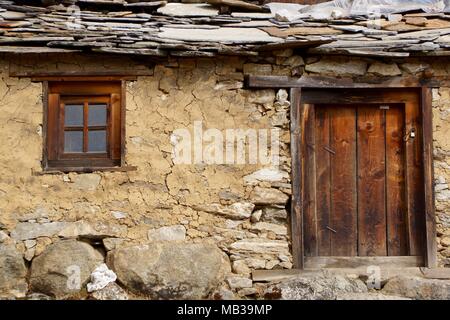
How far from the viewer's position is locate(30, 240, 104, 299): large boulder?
4566mm

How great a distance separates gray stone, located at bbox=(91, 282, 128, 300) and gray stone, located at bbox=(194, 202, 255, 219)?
3.23 ft

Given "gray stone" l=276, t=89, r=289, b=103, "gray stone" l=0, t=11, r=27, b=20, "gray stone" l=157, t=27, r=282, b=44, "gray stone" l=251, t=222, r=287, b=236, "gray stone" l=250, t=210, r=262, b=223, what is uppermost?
"gray stone" l=0, t=11, r=27, b=20

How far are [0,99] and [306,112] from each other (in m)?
2.87

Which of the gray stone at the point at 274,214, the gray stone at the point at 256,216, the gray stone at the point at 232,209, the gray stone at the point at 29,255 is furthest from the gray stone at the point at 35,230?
the gray stone at the point at 274,214

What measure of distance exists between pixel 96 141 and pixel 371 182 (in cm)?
268

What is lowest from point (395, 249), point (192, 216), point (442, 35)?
point (395, 249)

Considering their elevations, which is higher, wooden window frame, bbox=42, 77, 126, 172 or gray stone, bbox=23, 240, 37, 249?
wooden window frame, bbox=42, 77, 126, 172

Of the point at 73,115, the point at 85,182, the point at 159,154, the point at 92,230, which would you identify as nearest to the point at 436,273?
the point at 159,154

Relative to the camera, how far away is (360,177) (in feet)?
16.7

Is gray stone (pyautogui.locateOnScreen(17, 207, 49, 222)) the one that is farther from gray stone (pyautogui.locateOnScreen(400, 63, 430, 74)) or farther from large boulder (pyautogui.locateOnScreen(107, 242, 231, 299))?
gray stone (pyautogui.locateOnScreen(400, 63, 430, 74))

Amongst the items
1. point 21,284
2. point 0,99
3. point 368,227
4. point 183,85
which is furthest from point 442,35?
point 21,284

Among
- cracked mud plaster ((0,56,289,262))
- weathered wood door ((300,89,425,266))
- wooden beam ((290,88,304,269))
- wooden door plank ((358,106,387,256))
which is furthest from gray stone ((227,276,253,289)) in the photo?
wooden door plank ((358,106,387,256))
